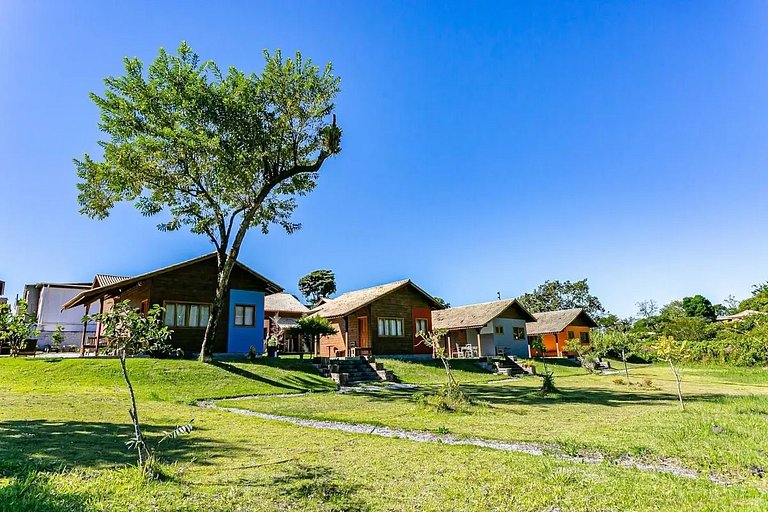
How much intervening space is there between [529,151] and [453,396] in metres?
12.5

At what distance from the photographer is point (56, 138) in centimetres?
1783

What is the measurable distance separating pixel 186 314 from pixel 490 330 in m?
23.6

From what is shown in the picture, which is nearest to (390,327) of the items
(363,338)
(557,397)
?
(363,338)

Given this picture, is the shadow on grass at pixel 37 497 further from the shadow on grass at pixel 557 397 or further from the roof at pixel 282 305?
the roof at pixel 282 305

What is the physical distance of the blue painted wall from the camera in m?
23.8

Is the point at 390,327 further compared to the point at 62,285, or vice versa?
the point at 62,285

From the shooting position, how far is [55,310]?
32.4m

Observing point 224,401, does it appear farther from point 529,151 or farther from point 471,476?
point 529,151

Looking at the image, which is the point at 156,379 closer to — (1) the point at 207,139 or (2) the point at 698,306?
(1) the point at 207,139

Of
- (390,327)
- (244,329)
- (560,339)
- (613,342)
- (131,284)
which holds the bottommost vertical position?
Answer: (613,342)

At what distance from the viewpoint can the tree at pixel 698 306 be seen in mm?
64188

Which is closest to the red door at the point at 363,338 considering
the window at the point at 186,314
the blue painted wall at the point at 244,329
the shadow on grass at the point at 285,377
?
the blue painted wall at the point at 244,329

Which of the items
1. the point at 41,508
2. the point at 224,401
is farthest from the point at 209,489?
the point at 224,401

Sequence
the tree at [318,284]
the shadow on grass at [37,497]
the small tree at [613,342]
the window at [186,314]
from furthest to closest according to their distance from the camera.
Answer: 1. the tree at [318,284]
2. the small tree at [613,342]
3. the window at [186,314]
4. the shadow on grass at [37,497]
